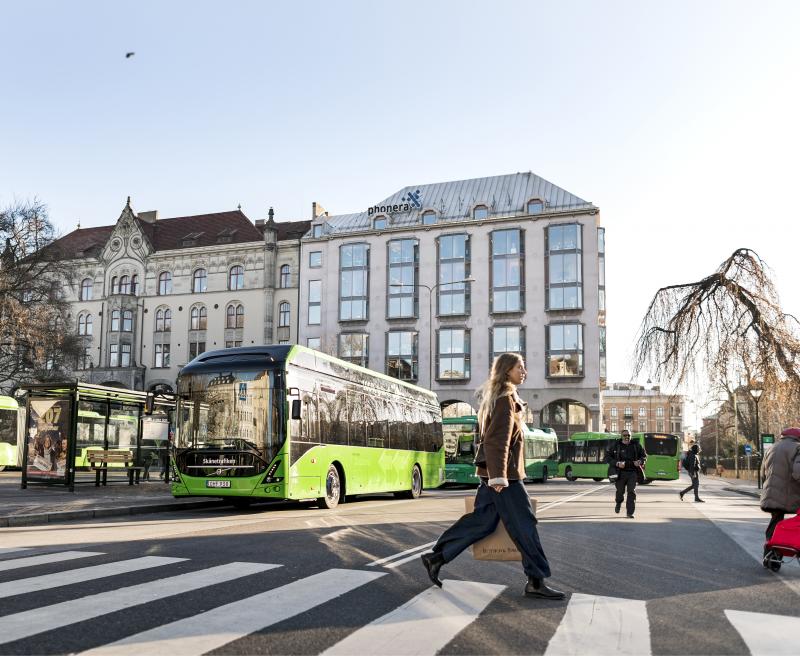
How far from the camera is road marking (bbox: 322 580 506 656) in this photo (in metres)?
4.47

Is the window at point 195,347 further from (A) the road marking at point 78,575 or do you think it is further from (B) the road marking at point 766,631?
(B) the road marking at point 766,631

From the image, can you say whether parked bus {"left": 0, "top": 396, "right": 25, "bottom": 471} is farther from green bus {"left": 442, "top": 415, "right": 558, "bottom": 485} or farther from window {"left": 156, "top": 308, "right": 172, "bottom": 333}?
window {"left": 156, "top": 308, "right": 172, "bottom": 333}

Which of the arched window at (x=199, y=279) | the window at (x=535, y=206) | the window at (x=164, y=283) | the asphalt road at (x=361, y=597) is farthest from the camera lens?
the window at (x=164, y=283)

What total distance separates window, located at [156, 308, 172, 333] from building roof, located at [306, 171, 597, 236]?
→ 50.7ft

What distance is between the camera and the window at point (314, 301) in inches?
2598

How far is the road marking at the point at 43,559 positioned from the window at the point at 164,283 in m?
63.3

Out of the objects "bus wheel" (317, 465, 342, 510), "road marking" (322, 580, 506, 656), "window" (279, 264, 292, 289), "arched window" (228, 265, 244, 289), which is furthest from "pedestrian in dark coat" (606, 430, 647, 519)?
"arched window" (228, 265, 244, 289)

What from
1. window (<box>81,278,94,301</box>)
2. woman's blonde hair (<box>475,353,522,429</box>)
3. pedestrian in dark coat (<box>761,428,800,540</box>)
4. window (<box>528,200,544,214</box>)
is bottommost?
pedestrian in dark coat (<box>761,428,800,540</box>)

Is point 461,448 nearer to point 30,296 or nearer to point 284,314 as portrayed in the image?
point 30,296

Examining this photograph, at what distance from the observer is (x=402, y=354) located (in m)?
63.4

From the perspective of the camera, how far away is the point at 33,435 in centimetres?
1873

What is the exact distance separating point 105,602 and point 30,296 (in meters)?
41.6

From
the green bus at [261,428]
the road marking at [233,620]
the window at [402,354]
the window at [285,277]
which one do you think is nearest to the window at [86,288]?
the window at [285,277]

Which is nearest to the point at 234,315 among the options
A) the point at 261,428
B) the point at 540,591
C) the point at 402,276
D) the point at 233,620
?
the point at 402,276
